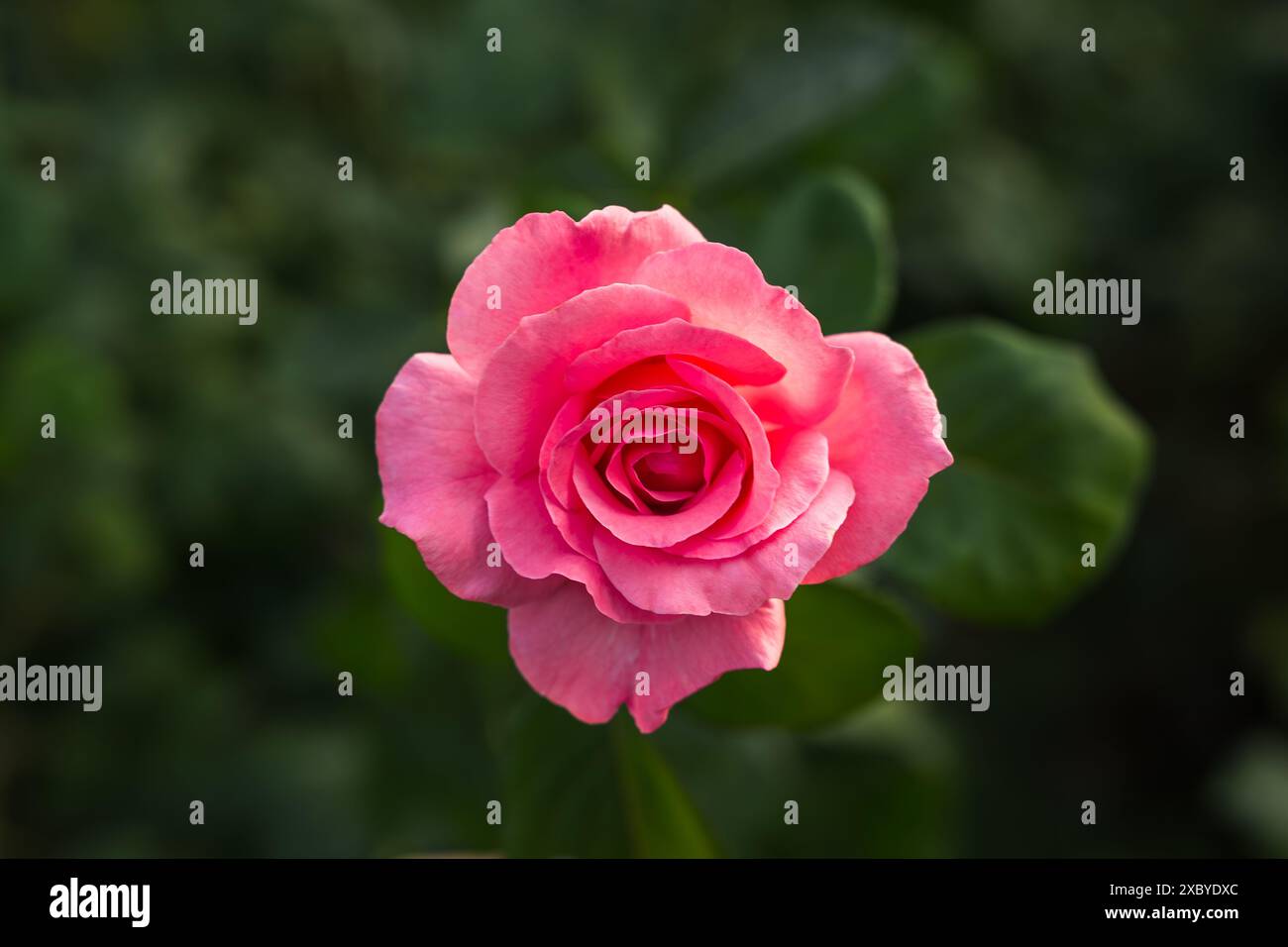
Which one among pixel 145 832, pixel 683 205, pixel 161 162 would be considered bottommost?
pixel 145 832

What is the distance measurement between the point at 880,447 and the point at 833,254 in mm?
435

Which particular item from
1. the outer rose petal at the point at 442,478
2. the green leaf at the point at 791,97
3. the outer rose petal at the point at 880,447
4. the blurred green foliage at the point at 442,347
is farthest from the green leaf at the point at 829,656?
the green leaf at the point at 791,97

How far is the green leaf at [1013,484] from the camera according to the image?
51.4 inches

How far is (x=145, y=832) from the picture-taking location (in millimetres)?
2531

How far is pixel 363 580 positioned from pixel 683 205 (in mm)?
1250

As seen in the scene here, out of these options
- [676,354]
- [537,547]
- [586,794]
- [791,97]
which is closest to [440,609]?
[586,794]

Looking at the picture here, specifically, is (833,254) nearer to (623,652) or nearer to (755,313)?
(755,313)

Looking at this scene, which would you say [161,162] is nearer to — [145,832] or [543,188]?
[543,188]

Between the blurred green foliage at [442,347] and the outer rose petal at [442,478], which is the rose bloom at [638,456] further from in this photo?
the blurred green foliage at [442,347]

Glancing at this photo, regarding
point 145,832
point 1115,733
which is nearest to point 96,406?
point 145,832

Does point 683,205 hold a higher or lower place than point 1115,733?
higher

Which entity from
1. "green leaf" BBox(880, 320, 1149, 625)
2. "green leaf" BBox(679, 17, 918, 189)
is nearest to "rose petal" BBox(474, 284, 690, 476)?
"green leaf" BBox(880, 320, 1149, 625)

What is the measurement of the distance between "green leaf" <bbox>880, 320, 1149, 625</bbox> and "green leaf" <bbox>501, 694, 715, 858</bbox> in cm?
37

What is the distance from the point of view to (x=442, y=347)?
167 centimetres
